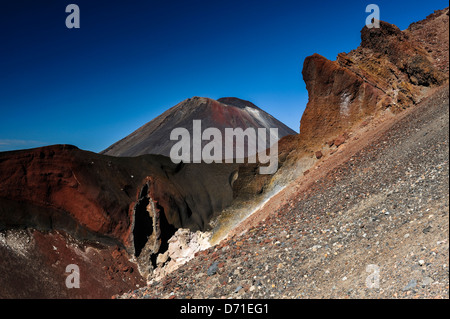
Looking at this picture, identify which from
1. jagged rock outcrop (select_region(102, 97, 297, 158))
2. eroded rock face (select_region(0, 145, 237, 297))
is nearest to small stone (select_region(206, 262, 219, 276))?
eroded rock face (select_region(0, 145, 237, 297))

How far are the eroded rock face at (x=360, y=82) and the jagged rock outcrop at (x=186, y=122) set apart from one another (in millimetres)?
21803

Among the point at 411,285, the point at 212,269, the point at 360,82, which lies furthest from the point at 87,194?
the point at 360,82

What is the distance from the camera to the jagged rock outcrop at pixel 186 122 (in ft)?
121

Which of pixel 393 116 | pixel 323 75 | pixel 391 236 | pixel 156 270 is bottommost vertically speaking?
pixel 156 270

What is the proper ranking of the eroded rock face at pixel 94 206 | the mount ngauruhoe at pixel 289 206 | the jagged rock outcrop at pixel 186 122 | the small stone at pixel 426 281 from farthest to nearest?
the jagged rock outcrop at pixel 186 122, the eroded rock face at pixel 94 206, the mount ngauruhoe at pixel 289 206, the small stone at pixel 426 281

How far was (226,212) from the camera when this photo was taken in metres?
13.4

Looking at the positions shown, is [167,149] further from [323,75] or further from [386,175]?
[386,175]

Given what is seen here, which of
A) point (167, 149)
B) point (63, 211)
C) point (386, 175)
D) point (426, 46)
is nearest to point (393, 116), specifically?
point (426, 46)

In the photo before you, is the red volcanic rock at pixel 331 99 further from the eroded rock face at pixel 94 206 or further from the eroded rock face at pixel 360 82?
the eroded rock face at pixel 94 206

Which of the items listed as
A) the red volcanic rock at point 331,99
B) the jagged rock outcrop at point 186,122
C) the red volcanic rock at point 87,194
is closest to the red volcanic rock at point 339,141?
the red volcanic rock at point 331,99

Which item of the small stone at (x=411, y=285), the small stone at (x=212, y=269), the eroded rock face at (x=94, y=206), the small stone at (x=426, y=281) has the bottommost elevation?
the small stone at (x=212, y=269)

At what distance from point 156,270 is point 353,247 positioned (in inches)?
316

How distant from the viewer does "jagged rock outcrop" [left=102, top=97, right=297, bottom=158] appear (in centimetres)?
3675

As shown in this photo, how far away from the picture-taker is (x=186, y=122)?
39.7m
